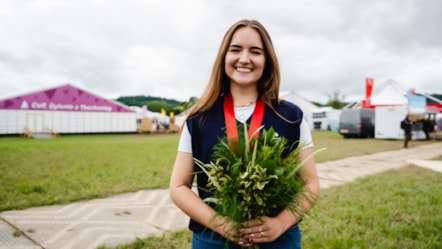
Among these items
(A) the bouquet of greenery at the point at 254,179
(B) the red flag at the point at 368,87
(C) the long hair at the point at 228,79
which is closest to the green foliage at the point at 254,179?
(A) the bouquet of greenery at the point at 254,179

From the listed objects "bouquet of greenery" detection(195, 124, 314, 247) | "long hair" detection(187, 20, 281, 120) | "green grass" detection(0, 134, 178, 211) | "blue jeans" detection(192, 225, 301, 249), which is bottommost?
"green grass" detection(0, 134, 178, 211)

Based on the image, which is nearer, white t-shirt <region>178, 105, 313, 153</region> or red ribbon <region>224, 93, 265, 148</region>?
red ribbon <region>224, 93, 265, 148</region>

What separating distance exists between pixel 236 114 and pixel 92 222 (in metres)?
2.80

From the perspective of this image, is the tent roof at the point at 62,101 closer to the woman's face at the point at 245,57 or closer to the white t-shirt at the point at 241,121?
the white t-shirt at the point at 241,121

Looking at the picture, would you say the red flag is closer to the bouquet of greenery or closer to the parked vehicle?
the parked vehicle

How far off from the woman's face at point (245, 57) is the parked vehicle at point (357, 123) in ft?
65.9

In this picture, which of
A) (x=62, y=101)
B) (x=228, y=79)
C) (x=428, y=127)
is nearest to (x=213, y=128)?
(x=228, y=79)

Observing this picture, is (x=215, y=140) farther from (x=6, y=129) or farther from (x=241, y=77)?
(x=6, y=129)

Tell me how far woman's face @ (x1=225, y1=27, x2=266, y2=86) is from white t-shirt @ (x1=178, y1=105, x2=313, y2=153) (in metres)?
0.12

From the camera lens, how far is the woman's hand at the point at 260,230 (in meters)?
1.22

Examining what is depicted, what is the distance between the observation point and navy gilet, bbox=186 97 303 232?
1489mm

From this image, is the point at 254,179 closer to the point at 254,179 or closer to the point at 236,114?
the point at 254,179

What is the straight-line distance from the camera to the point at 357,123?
65.9ft

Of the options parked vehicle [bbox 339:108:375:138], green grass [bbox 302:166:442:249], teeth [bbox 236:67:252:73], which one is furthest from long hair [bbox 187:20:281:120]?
parked vehicle [bbox 339:108:375:138]
